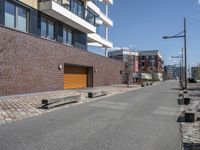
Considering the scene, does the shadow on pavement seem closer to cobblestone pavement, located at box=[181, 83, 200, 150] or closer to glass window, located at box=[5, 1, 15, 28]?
cobblestone pavement, located at box=[181, 83, 200, 150]

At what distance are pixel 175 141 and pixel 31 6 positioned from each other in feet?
60.1

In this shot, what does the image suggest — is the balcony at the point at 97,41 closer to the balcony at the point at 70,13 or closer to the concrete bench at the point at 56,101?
the balcony at the point at 70,13

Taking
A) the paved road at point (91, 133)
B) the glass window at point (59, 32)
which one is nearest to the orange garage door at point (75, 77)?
the glass window at point (59, 32)

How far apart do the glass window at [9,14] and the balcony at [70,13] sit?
3.86 metres

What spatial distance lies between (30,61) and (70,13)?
8997 mm

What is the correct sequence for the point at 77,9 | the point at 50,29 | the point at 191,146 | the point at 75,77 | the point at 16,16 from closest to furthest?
1. the point at 191,146
2. the point at 16,16
3. the point at 50,29
4. the point at 77,9
5. the point at 75,77

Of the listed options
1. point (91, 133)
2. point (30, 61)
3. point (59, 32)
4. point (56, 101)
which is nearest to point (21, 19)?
point (30, 61)

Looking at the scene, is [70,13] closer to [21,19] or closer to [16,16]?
[21,19]

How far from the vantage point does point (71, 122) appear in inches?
388

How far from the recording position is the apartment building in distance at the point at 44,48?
58.1ft

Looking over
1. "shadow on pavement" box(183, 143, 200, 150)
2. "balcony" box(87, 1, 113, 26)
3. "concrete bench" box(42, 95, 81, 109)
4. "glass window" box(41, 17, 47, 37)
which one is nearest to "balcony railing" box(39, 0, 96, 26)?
"glass window" box(41, 17, 47, 37)

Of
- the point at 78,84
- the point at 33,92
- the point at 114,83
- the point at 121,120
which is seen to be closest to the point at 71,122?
the point at 121,120

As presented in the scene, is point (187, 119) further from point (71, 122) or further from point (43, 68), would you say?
point (43, 68)

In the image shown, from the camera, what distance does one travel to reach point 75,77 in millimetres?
30531
